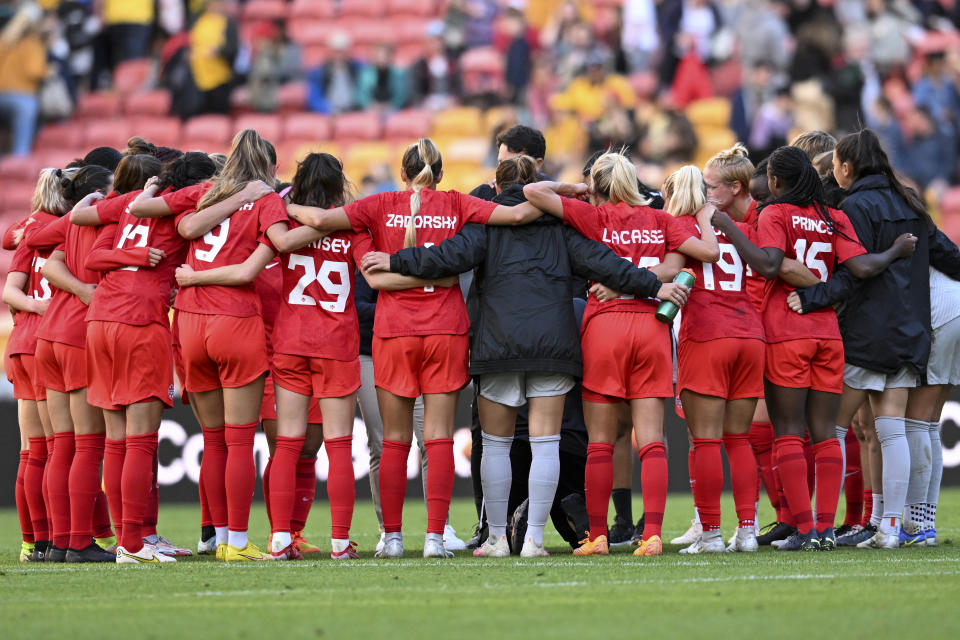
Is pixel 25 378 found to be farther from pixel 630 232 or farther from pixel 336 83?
pixel 336 83

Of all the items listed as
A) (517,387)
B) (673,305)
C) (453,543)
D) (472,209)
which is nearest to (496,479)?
(517,387)

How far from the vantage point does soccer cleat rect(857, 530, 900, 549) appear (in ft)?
24.1

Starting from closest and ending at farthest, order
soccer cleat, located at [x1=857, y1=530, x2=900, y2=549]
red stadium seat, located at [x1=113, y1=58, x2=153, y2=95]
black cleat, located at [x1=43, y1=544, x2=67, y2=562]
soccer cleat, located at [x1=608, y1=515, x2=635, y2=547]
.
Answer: black cleat, located at [x1=43, y1=544, x2=67, y2=562] → soccer cleat, located at [x1=857, y1=530, x2=900, y2=549] → soccer cleat, located at [x1=608, y1=515, x2=635, y2=547] → red stadium seat, located at [x1=113, y1=58, x2=153, y2=95]

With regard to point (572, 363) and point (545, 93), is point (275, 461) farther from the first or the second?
point (545, 93)

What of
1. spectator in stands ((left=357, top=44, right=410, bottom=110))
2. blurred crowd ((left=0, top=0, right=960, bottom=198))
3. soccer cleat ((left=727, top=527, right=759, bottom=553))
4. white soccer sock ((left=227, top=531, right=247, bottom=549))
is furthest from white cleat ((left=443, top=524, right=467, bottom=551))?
spectator in stands ((left=357, top=44, right=410, bottom=110))

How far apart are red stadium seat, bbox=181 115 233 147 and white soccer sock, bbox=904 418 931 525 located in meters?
12.5

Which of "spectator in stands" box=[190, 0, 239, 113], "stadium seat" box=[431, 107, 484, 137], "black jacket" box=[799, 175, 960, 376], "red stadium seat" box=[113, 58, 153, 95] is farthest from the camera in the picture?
"red stadium seat" box=[113, 58, 153, 95]

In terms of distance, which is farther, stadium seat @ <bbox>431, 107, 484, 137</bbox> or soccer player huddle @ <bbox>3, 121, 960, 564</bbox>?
stadium seat @ <bbox>431, 107, 484, 137</bbox>

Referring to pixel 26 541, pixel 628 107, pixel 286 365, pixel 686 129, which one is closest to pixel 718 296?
pixel 286 365

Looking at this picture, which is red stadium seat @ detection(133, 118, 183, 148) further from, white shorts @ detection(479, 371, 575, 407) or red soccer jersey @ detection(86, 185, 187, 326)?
white shorts @ detection(479, 371, 575, 407)

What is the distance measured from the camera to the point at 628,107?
55.7ft

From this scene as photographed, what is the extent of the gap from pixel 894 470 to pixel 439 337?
8.78ft

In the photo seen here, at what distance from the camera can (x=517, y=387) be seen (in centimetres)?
689

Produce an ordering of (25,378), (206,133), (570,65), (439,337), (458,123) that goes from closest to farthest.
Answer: (439,337), (25,378), (570,65), (458,123), (206,133)
